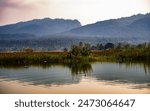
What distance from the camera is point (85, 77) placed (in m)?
9.78

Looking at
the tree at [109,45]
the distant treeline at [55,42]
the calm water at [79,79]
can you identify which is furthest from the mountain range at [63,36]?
the calm water at [79,79]

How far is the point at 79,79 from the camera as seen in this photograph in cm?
948

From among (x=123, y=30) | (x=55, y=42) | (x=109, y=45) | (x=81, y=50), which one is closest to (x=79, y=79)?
(x=81, y=50)

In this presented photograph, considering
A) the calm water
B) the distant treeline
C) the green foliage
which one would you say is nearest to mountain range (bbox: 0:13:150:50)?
the distant treeline

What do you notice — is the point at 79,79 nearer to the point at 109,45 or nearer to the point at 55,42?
the point at 109,45

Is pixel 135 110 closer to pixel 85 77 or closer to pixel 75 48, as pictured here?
pixel 85 77

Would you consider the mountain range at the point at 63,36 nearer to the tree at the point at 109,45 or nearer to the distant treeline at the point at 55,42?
the distant treeline at the point at 55,42

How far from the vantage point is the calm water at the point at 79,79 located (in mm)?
7992

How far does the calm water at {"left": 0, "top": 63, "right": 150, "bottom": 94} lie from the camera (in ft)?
26.2

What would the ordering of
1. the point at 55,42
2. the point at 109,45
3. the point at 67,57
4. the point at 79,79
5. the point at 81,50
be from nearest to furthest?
the point at 79,79 → the point at 81,50 → the point at 109,45 → the point at 67,57 → the point at 55,42

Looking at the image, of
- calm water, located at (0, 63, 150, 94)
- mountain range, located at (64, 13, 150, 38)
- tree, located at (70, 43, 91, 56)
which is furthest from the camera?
mountain range, located at (64, 13, 150, 38)

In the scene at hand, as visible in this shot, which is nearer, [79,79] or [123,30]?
[79,79]

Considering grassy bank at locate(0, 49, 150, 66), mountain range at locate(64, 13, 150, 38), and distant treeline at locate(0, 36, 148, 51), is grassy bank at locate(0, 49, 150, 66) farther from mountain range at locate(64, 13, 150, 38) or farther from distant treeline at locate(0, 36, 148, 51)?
mountain range at locate(64, 13, 150, 38)

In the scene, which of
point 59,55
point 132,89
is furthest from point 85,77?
point 59,55
